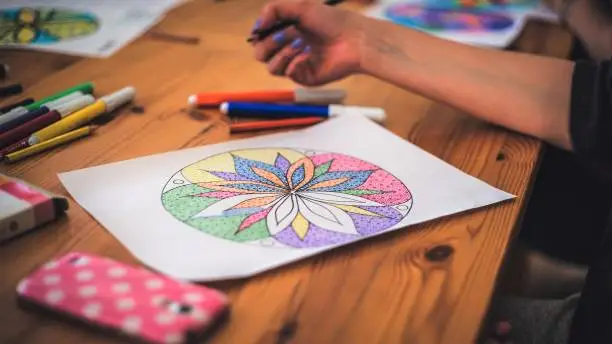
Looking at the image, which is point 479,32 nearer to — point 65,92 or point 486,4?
point 486,4

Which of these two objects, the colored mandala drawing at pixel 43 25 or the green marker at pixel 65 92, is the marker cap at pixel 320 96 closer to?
the green marker at pixel 65 92

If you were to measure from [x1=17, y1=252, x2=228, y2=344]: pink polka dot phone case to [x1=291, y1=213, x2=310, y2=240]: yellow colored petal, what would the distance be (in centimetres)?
9

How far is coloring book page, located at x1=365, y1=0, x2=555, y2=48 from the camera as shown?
38.2 inches

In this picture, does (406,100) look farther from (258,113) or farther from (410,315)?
(410,315)

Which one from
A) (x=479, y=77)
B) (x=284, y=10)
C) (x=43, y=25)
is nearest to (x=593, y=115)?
(x=479, y=77)

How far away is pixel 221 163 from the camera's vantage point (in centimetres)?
63

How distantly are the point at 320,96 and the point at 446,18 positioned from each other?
0.34 m

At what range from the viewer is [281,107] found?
2.39 feet

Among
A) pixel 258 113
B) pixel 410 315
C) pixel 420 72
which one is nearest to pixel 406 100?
pixel 420 72

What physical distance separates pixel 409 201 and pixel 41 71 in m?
0.48

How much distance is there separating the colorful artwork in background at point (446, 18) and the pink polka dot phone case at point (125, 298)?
2.16ft

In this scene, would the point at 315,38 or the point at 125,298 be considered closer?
the point at 125,298

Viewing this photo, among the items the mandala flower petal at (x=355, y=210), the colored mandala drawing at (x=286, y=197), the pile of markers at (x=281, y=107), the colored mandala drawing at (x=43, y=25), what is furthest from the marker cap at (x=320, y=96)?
the colored mandala drawing at (x=43, y=25)

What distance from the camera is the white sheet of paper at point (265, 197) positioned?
0.50 m
